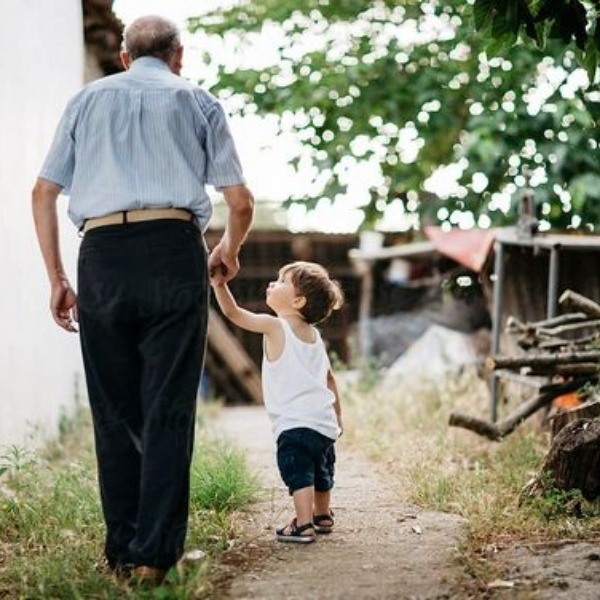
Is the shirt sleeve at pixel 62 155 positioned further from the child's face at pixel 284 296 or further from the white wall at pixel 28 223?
the white wall at pixel 28 223

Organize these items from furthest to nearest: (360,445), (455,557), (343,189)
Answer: (343,189) → (360,445) → (455,557)

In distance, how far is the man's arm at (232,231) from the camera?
3.64 metres

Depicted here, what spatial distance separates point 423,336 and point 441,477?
7.08 m

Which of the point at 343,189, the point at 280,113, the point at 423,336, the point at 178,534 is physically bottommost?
the point at 423,336

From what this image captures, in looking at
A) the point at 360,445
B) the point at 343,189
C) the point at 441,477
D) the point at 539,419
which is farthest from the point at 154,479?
the point at 343,189

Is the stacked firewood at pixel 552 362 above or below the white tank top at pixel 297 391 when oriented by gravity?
below

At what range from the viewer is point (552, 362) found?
6.05m

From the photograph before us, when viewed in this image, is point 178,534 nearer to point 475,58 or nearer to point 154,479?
point 154,479

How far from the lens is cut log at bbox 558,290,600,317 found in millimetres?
6055

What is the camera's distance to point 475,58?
10.2 m

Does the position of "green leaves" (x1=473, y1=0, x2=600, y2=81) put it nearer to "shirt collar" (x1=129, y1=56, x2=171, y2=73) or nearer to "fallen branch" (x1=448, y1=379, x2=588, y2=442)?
"shirt collar" (x1=129, y1=56, x2=171, y2=73)

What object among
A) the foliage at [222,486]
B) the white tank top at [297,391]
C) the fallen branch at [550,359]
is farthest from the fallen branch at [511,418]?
the white tank top at [297,391]

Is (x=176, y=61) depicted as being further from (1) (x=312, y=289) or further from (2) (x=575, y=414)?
(2) (x=575, y=414)

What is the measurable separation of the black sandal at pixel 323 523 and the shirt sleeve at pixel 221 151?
160cm
